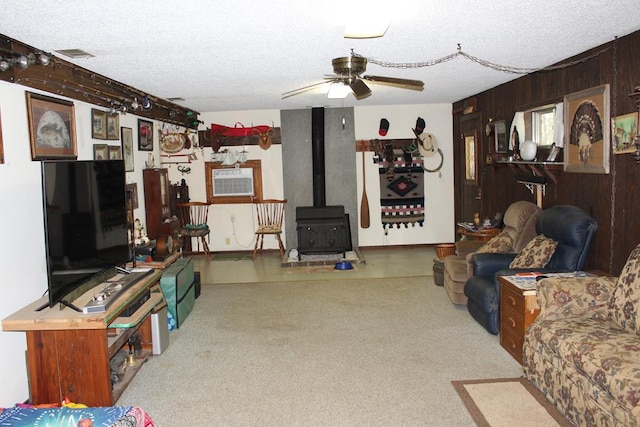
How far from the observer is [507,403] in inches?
123

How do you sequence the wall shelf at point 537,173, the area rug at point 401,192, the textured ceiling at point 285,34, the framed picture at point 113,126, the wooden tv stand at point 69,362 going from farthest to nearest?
the area rug at point 401,192 → the framed picture at point 113,126 → the wall shelf at point 537,173 → the wooden tv stand at point 69,362 → the textured ceiling at point 285,34

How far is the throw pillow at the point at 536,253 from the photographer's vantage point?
13.7ft

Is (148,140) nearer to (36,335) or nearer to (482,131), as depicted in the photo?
(36,335)

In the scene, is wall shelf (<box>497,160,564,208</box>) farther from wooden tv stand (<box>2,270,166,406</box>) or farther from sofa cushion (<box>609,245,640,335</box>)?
wooden tv stand (<box>2,270,166,406</box>)

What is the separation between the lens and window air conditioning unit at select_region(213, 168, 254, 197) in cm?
805

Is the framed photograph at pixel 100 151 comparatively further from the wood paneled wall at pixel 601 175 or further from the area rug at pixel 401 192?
the area rug at pixel 401 192

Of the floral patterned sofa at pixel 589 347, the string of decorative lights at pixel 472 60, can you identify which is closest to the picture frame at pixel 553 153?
the string of decorative lights at pixel 472 60

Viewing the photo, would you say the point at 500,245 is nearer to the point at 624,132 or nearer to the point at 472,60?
the point at 624,132

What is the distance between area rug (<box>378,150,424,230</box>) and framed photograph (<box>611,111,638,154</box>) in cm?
424

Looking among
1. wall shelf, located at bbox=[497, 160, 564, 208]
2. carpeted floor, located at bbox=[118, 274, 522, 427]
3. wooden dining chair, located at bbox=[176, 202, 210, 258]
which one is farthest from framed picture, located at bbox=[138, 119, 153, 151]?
wall shelf, located at bbox=[497, 160, 564, 208]

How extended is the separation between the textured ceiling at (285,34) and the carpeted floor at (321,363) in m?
2.20

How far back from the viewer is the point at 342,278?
21.0 feet

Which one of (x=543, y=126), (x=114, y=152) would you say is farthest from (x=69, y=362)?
(x=543, y=126)

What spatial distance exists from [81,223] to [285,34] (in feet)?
5.68
